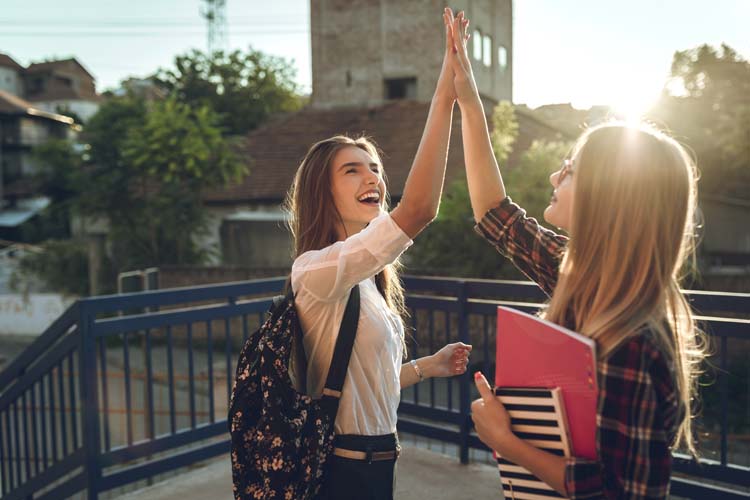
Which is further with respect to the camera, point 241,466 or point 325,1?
point 325,1

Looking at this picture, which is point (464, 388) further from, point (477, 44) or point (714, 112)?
point (714, 112)

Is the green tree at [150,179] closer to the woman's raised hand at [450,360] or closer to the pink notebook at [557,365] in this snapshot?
the woman's raised hand at [450,360]

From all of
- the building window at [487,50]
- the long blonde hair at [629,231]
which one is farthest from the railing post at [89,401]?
the building window at [487,50]

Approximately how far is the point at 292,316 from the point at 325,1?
21662 mm

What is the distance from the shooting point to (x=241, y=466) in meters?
1.90

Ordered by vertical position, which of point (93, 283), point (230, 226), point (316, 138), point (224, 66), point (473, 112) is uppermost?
point (224, 66)

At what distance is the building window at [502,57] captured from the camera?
2145 cm

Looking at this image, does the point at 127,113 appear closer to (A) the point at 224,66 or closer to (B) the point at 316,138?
(B) the point at 316,138

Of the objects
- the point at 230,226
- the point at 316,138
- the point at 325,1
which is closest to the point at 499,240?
the point at 230,226

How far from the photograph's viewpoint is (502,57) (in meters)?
21.7

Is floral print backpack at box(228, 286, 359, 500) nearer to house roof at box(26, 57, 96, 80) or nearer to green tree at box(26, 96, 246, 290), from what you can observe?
green tree at box(26, 96, 246, 290)

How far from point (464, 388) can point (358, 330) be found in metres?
2.59

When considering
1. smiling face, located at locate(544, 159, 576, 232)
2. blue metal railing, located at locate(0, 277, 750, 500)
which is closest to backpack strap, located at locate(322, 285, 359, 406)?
smiling face, located at locate(544, 159, 576, 232)

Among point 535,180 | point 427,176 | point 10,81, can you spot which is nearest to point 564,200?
point 427,176
